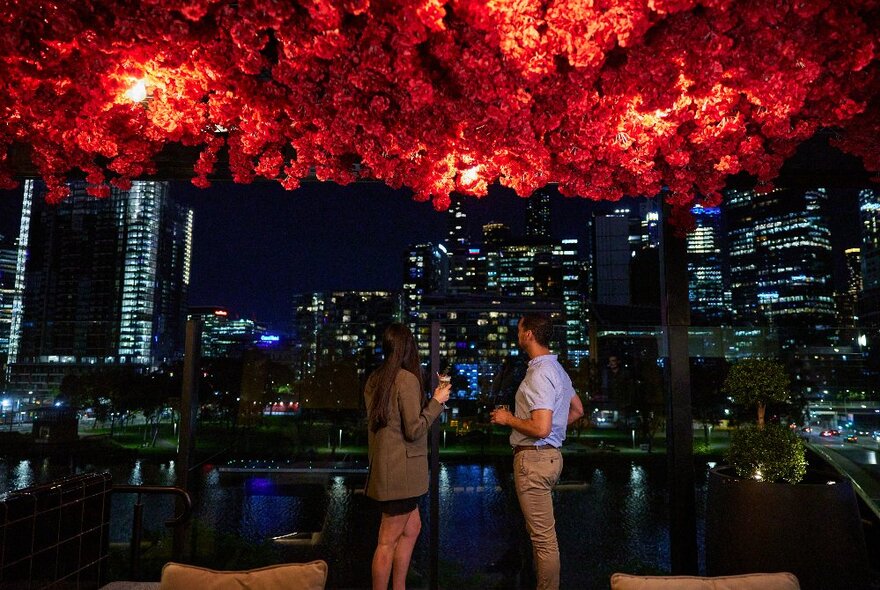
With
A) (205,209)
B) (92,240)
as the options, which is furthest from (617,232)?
(92,240)

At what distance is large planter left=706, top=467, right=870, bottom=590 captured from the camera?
2697mm

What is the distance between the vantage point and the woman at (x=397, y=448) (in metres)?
2.77

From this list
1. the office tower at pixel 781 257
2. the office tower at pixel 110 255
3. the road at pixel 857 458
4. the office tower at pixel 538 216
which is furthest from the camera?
the office tower at pixel 538 216

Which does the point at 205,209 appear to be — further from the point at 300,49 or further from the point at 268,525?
the point at 300,49

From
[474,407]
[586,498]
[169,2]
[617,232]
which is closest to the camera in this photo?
[169,2]

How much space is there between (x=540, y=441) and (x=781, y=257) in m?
71.2

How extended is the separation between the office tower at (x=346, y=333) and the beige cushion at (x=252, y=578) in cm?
262

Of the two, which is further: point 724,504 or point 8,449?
point 8,449

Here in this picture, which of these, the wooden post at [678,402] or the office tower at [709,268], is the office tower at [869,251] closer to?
the wooden post at [678,402]

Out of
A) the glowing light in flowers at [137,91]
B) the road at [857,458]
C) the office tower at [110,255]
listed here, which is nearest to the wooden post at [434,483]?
the glowing light in flowers at [137,91]

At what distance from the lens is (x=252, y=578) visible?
1.60 m

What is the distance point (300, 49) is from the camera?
2408 millimetres

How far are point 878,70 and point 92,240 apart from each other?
33830 millimetres

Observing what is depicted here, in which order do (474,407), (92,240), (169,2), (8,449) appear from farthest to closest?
(92,240), (8,449), (474,407), (169,2)
